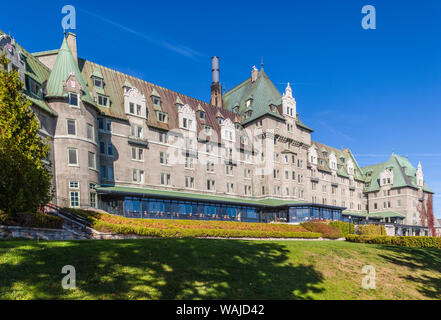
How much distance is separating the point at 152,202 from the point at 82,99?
14284 millimetres

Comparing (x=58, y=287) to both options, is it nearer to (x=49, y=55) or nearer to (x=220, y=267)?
(x=220, y=267)

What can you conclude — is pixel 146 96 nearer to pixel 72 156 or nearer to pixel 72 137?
pixel 72 137

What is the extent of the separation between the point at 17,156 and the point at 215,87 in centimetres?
4990

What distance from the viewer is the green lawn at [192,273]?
38.3ft

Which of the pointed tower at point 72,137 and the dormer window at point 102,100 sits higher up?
the dormer window at point 102,100

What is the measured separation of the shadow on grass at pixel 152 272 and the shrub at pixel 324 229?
2822 centimetres

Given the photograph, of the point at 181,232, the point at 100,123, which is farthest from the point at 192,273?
the point at 100,123

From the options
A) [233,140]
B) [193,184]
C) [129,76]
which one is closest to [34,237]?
[193,184]

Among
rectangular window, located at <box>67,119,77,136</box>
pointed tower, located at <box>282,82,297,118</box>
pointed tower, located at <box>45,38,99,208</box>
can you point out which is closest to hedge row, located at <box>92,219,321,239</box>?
pointed tower, located at <box>45,38,99,208</box>

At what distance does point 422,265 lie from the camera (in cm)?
2302

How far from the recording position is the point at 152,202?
135 ft

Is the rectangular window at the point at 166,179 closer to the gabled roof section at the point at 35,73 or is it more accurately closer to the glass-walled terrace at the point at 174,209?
the glass-walled terrace at the point at 174,209

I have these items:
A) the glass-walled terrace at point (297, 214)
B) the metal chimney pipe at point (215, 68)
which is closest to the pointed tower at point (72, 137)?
the glass-walled terrace at point (297, 214)

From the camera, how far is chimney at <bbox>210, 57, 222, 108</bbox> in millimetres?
67625
